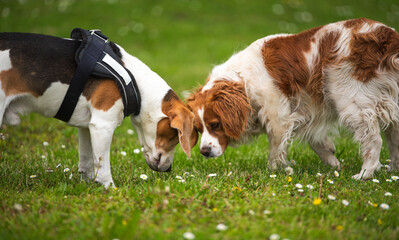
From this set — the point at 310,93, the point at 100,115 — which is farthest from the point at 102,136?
the point at 310,93

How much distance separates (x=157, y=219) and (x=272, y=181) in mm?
1435

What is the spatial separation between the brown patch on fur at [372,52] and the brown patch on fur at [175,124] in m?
1.82

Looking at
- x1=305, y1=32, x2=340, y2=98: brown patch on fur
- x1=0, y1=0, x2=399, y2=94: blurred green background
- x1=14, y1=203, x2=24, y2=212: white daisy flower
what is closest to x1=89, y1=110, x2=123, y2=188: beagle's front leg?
x1=14, y1=203, x2=24, y2=212: white daisy flower

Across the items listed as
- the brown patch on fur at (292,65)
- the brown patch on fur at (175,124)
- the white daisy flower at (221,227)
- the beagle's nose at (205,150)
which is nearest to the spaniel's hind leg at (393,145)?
the brown patch on fur at (292,65)

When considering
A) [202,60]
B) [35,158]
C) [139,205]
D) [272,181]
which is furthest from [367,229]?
[202,60]

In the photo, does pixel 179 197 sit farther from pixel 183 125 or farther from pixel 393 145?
pixel 393 145

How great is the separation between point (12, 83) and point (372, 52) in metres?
3.43

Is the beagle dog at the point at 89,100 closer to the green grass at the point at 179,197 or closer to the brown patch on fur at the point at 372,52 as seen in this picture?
the green grass at the point at 179,197

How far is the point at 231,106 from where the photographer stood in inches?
170

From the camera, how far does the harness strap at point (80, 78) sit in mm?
3434

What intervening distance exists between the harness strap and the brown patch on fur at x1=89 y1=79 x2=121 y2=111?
0.10 metres

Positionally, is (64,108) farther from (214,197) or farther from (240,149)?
(240,149)

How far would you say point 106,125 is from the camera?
3533 millimetres

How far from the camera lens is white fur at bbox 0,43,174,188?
11.2ft
